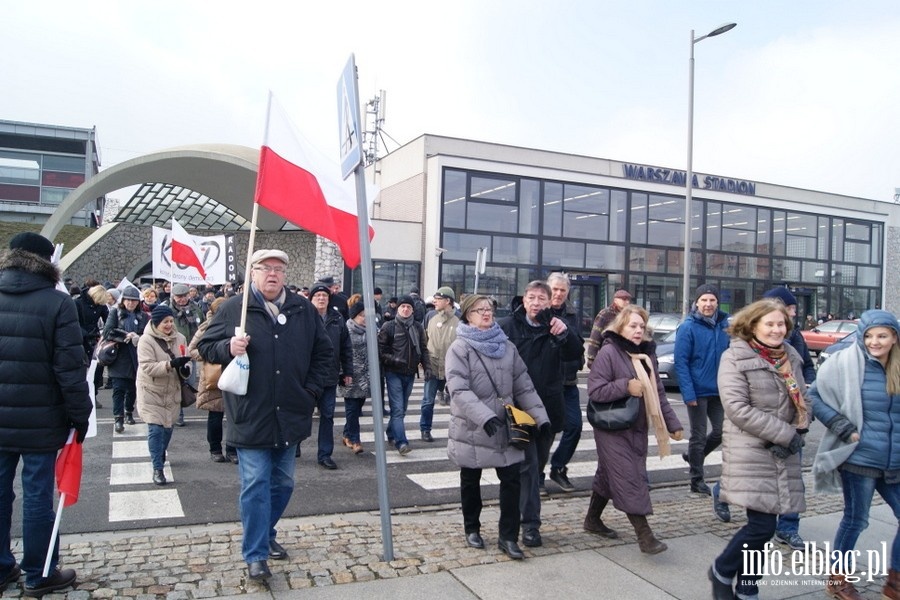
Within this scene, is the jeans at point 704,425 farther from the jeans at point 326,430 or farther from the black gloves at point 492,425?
the jeans at point 326,430

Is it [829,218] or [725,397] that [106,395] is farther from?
[829,218]

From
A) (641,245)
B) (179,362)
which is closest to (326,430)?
(179,362)

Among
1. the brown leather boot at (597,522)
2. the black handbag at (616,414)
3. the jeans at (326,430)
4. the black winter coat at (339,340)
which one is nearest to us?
the black handbag at (616,414)

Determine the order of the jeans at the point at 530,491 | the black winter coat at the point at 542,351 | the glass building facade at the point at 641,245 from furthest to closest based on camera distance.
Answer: the glass building facade at the point at 641,245 < the black winter coat at the point at 542,351 < the jeans at the point at 530,491

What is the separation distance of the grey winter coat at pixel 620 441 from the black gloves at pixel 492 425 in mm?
899

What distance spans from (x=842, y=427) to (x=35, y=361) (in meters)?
4.71

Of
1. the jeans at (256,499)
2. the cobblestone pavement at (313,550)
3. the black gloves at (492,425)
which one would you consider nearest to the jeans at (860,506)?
the cobblestone pavement at (313,550)

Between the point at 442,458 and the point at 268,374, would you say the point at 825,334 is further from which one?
the point at 268,374

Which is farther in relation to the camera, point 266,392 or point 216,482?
point 216,482

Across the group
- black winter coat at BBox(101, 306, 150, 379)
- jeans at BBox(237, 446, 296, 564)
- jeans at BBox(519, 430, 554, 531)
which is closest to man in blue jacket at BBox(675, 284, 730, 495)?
jeans at BBox(519, 430, 554, 531)

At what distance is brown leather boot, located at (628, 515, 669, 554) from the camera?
4.75m

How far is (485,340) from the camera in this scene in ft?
15.6

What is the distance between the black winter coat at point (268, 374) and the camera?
13.8ft

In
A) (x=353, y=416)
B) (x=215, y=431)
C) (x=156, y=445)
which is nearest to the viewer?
(x=156, y=445)
